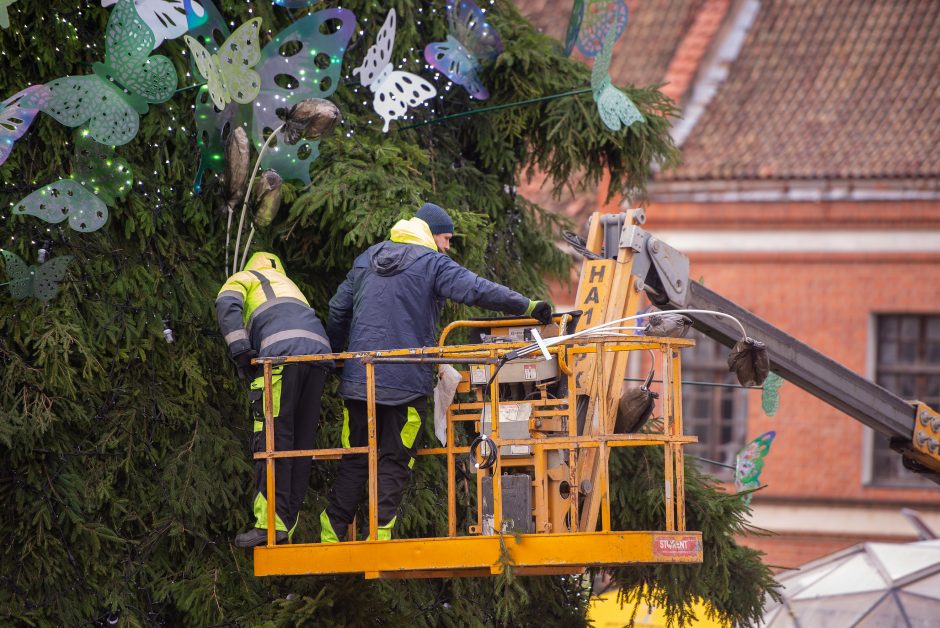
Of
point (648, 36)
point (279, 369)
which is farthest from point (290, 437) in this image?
point (648, 36)

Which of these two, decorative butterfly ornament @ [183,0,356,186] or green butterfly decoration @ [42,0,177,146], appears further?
decorative butterfly ornament @ [183,0,356,186]

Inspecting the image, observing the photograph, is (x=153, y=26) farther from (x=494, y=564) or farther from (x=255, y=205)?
(x=494, y=564)

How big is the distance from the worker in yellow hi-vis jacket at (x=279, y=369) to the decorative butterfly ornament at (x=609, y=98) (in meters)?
3.08

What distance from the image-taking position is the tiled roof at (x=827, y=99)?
2500cm

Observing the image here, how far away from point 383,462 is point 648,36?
21160 millimetres

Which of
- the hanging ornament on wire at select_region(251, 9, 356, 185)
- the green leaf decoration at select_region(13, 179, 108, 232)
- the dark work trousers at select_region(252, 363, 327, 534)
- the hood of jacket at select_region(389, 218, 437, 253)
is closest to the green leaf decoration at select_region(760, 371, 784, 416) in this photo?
the hood of jacket at select_region(389, 218, 437, 253)

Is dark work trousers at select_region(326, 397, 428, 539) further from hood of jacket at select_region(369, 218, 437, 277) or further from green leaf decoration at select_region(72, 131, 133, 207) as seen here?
green leaf decoration at select_region(72, 131, 133, 207)

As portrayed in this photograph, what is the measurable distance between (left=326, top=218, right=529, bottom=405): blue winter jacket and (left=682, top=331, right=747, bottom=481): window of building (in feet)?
56.7

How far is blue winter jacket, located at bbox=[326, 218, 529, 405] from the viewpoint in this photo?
8695 mm

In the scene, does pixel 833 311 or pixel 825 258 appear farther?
pixel 825 258

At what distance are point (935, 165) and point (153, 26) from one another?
17677mm

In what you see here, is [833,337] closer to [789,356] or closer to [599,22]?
[789,356]

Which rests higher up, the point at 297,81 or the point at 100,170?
the point at 297,81

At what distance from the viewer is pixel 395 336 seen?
8.77 meters
